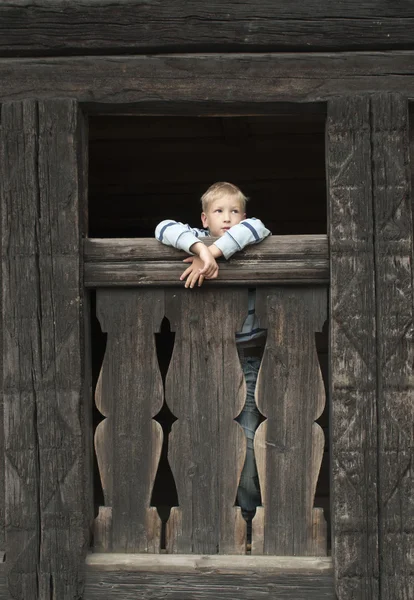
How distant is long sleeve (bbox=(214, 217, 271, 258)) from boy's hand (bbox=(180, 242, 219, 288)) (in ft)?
0.19

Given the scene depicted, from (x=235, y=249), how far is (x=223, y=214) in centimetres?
37

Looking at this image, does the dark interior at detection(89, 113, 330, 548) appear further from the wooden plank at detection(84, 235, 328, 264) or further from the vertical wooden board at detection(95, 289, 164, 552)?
the wooden plank at detection(84, 235, 328, 264)

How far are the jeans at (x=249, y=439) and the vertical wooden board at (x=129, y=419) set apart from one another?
391 millimetres

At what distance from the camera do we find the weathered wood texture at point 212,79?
3.25m

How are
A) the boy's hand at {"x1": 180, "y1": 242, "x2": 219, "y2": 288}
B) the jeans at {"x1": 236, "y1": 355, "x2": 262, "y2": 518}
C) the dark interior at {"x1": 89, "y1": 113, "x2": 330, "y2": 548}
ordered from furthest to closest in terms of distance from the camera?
the dark interior at {"x1": 89, "y1": 113, "x2": 330, "y2": 548}
the jeans at {"x1": 236, "y1": 355, "x2": 262, "y2": 518}
the boy's hand at {"x1": 180, "y1": 242, "x2": 219, "y2": 288}

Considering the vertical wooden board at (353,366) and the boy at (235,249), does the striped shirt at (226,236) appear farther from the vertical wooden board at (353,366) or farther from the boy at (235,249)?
the vertical wooden board at (353,366)

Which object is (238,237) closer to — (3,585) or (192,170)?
(3,585)

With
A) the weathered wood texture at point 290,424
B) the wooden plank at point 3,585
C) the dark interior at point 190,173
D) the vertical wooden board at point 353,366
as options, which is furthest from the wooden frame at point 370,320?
the dark interior at point 190,173

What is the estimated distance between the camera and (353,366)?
318 cm

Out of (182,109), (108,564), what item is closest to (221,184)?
(182,109)

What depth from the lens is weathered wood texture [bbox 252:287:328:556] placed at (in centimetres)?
328

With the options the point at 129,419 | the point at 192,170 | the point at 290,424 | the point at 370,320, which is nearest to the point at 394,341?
the point at 370,320

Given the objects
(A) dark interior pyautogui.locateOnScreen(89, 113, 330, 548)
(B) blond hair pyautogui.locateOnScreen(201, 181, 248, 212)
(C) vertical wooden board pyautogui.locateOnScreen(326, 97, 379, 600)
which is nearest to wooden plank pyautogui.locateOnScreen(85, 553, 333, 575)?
(C) vertical wooden board pyautogui.locateOnScreen(326, 97, 379, 600)

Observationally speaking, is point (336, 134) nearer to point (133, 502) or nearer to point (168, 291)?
point (168, 291)
